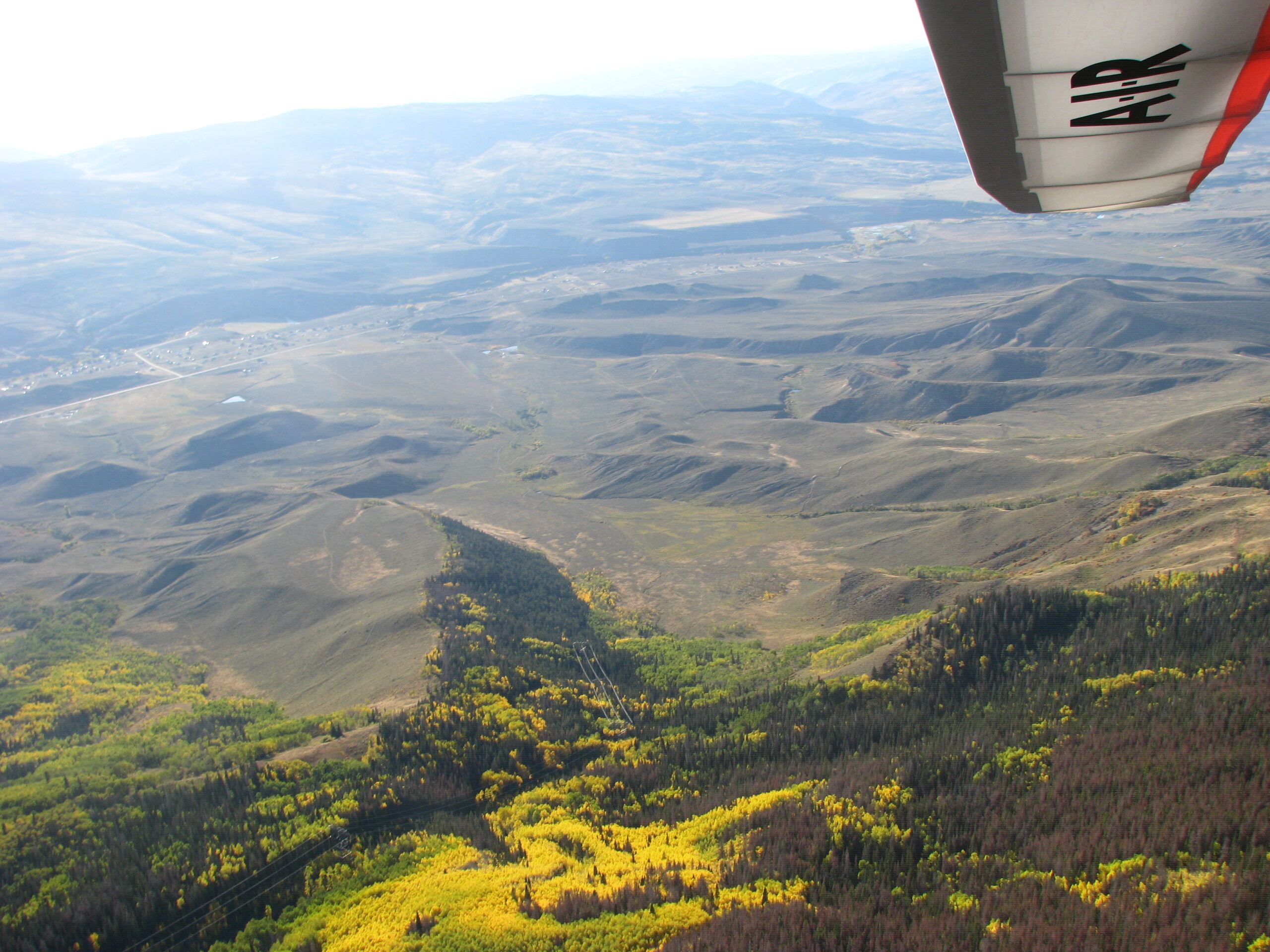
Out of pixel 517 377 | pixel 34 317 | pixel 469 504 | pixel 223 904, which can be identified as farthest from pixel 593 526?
pixel 34 317

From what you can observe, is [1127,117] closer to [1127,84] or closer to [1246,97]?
[1127,84]

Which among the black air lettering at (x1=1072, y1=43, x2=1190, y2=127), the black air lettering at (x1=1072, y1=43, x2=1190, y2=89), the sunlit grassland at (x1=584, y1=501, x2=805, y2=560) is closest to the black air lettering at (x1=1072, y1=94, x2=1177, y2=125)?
the black air lettering at (x1=1072, y1=43, x2=1190, y2=127)

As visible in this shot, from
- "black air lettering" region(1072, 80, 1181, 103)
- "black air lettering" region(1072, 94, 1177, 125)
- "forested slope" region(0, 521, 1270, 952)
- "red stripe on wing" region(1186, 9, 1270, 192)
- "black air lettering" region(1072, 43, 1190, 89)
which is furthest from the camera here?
"forested slope" region(0, 521, 1270, 952)

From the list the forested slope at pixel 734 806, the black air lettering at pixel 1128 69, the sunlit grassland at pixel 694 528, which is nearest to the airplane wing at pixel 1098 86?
the black air lettering at pixel 1128 69

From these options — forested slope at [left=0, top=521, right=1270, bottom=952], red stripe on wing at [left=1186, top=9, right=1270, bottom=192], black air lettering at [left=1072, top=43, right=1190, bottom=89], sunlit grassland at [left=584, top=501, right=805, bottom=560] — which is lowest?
sunlit grassland at [left=584, top=501, right=805, bottom=560]

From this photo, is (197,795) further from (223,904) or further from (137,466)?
(137,466)

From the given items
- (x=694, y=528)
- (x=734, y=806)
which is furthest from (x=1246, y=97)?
(x=694, y=528)

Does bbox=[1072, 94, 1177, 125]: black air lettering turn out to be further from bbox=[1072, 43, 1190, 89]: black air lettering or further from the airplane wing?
bbox=[1072, 43, 1190, 89]: black air lettering

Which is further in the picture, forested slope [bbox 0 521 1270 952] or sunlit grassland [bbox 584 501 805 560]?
sunlit grassland [bbox 584 501 805 560]
